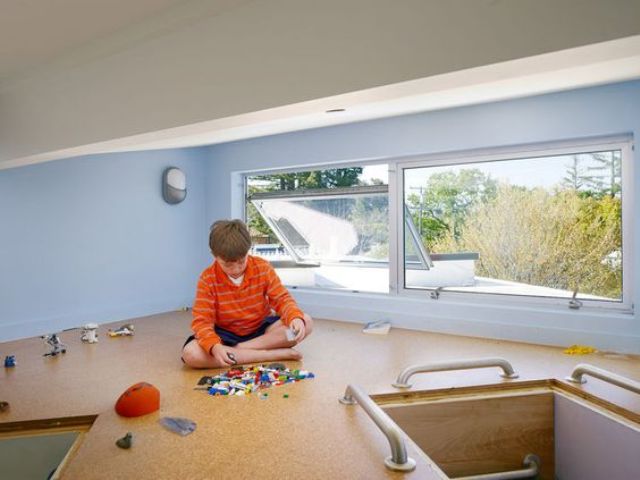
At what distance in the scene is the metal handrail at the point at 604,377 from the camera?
179cm

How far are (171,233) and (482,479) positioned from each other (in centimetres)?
320

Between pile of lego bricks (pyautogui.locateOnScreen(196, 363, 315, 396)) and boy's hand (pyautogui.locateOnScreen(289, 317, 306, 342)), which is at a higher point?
boy's hand (pyautogui.locateOnScreen(289, 317, 306, 342))

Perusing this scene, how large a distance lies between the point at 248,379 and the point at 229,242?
0.68 metres

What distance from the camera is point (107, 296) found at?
377 centimetres

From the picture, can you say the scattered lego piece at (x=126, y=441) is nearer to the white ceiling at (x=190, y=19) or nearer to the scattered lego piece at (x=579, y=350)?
the white ceiling at (x=190, y=19)

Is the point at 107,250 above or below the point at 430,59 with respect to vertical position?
below

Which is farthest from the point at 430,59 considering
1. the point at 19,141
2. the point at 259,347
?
the point at 19,141

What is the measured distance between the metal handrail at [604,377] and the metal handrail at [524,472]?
17.1 inches

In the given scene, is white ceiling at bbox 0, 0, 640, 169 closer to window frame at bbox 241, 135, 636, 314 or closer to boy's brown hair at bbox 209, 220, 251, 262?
window frame at bbox 241, 135, 636, 314

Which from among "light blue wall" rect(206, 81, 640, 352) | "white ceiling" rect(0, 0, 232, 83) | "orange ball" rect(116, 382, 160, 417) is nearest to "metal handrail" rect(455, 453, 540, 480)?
"light blue wall" rect(206, 81, 640, 352)

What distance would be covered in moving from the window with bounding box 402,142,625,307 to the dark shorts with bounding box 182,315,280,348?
131 cm

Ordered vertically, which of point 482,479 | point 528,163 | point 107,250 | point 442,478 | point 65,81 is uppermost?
point 65,81

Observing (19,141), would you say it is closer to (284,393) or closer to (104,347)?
(104,347)

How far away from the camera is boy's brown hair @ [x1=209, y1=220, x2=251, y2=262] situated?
2385 mm
